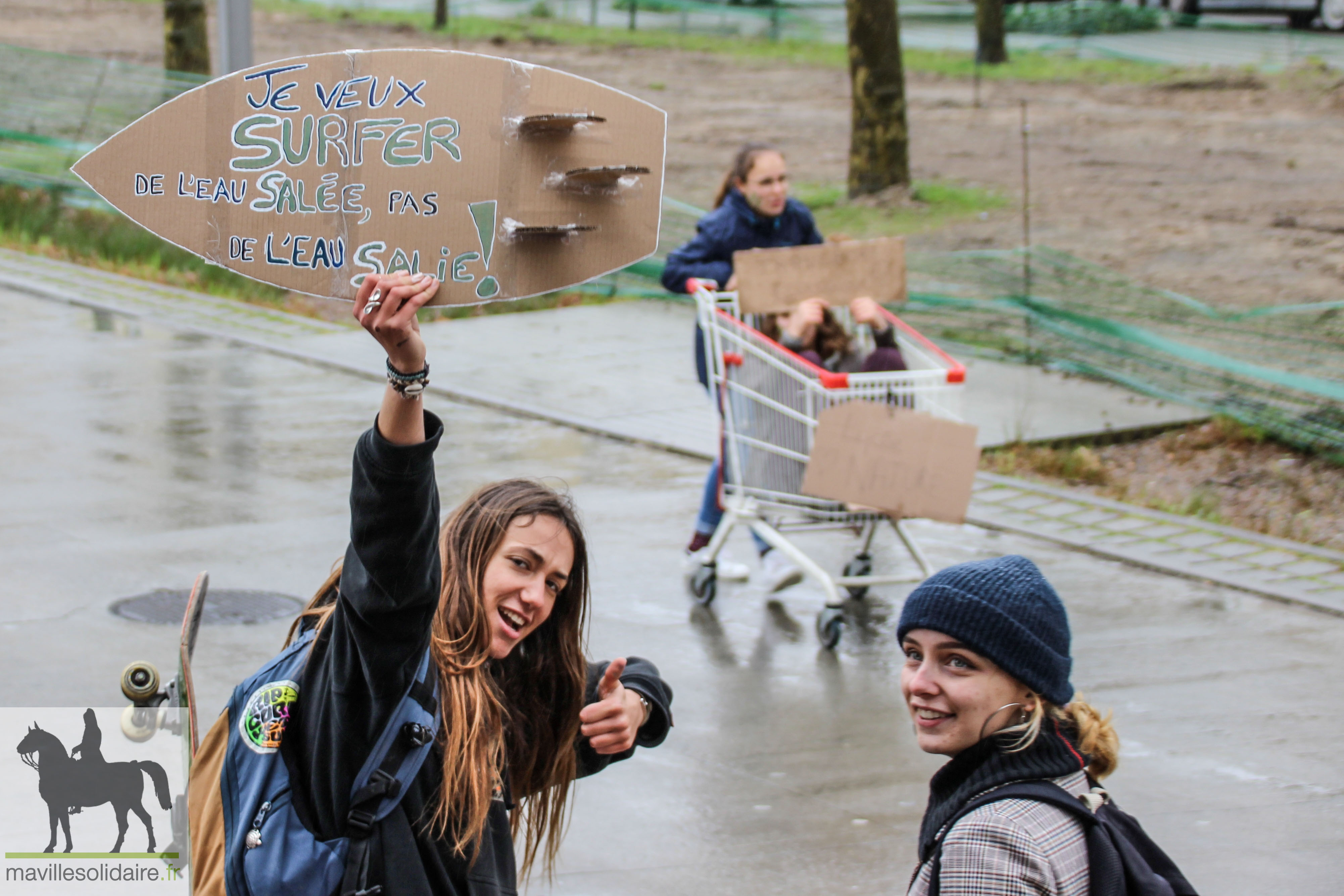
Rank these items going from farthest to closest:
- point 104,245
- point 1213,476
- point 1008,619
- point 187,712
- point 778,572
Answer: point 104,245 < point 1213,476 < point 778,572 < point 187,712 < point 1008,619

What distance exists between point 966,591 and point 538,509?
0.72 m

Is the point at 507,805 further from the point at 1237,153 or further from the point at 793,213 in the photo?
the point at 1237,153

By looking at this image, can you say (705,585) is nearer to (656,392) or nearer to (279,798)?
(656,392)

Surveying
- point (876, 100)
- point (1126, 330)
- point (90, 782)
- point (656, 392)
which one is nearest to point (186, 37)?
point (876, 100)

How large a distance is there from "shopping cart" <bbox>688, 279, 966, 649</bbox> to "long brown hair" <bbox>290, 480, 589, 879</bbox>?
392 cm

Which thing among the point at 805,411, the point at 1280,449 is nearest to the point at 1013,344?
the point at 1280,449

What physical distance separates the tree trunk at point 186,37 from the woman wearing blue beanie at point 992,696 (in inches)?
671

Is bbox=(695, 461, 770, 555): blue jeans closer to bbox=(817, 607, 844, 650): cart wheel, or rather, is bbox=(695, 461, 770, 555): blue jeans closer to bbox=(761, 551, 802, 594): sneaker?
bbox=(761, 551, 802, 594): sneaker

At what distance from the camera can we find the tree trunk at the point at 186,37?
1820 cm

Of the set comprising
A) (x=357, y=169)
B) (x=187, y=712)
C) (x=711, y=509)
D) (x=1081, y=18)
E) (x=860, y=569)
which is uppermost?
(x=1081, y=18)

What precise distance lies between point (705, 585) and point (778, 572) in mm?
391

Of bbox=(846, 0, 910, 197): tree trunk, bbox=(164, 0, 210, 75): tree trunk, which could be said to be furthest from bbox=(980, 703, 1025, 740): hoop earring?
bbox=(164, 0, 210, 75): tree trunk

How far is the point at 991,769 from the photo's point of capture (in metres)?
2.42

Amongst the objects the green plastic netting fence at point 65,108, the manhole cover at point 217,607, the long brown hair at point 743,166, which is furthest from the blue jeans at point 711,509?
the green plastic netting fence at point 65,108
